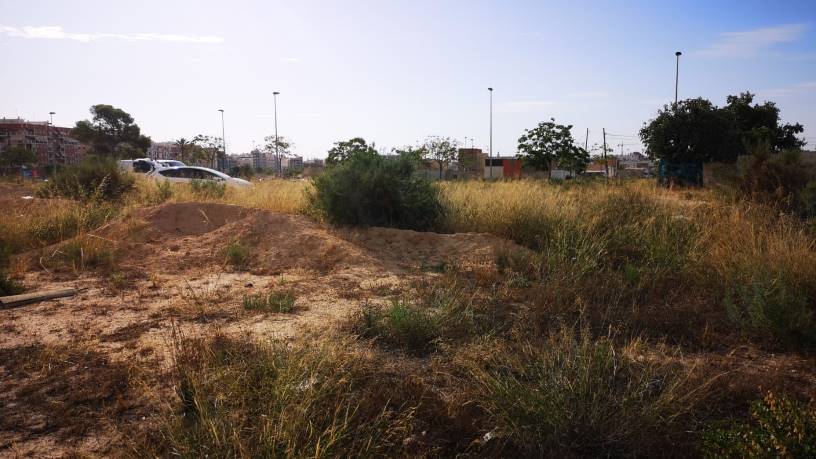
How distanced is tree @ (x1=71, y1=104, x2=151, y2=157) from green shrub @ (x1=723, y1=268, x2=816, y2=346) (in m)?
57.2

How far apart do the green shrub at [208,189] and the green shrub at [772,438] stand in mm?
12452

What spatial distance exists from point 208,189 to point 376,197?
6.42m

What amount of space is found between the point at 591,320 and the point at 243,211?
774cm

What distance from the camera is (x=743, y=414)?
3199mm

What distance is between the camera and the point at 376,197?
32.3 feet

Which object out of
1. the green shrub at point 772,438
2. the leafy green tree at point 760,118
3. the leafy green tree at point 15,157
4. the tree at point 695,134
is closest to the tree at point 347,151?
the green shrub at point 772,438

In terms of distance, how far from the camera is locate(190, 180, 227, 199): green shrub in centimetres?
1364

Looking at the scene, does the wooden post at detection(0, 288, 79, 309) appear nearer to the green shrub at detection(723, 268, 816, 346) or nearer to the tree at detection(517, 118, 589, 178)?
the green shrub at detection(723, 268, 816, 346)

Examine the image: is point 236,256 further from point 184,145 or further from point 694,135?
Result: point 184,145

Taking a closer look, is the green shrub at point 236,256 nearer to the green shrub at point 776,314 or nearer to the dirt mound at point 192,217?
the dirt mound at point 192,217

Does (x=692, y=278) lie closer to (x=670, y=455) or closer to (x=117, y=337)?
(x=670, y=455)

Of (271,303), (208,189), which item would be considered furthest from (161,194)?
(271,303)

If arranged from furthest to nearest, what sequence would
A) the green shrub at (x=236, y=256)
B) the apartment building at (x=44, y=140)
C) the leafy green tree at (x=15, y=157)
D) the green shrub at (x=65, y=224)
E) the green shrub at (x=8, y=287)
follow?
the apartment building at (x=44, y=140), the leafy green tree at (x=15, y=157), the green shrub at (x=65, y=224), the green shrub at (x=236, y=256), the green shrub at (x=8, y=287)

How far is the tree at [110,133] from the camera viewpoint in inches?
2117
